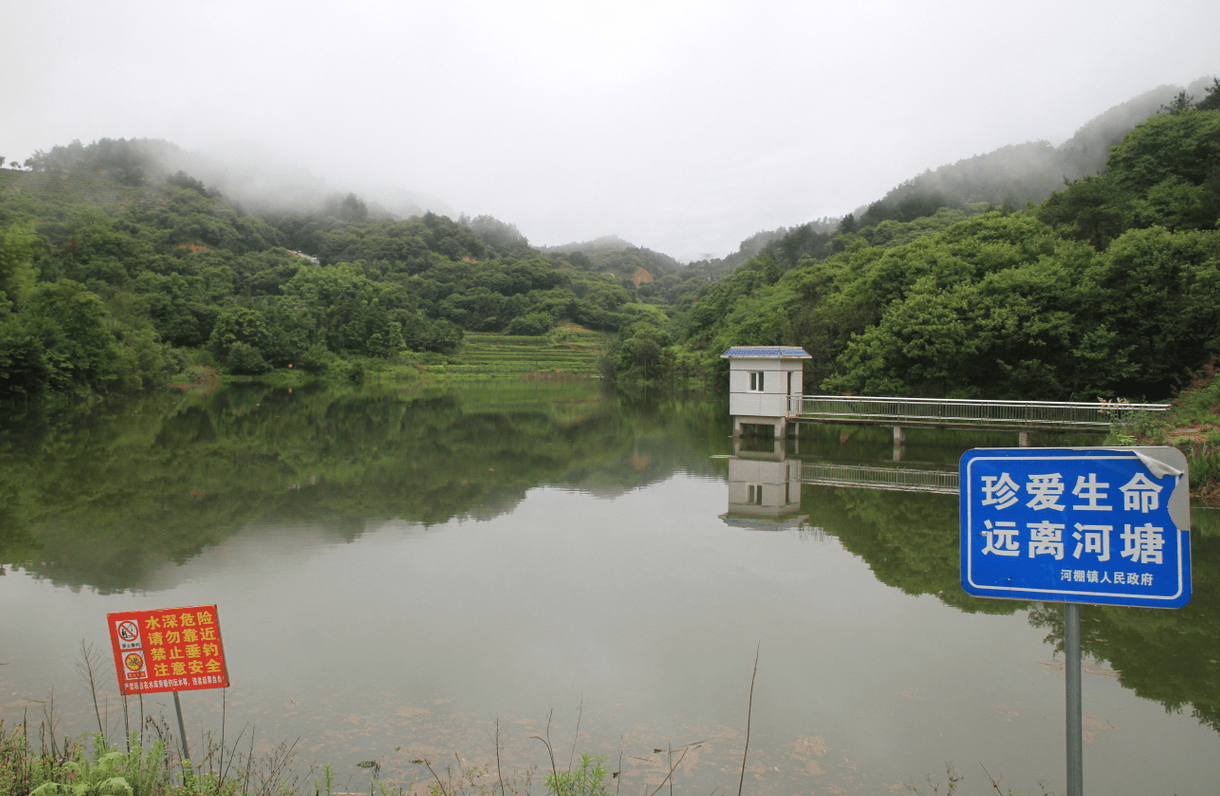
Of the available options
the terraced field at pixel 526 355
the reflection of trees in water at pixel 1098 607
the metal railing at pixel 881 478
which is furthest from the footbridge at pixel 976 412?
the terraced field at pixel 526 355

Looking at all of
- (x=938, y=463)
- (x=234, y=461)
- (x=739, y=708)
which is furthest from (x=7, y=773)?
(x=938, y=463)

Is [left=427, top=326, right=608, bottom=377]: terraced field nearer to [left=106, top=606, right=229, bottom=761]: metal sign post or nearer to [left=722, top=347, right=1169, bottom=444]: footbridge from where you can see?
[left=722, top=347, right=1169, bottom=444]: footbridge

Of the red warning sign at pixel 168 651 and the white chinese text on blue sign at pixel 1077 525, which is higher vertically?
the white chinese text on blue sign at pixel 1077 525

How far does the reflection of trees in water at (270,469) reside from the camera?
31.7 feet

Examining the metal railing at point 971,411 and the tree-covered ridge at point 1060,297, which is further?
the tree-covered ridge at point 1060,297

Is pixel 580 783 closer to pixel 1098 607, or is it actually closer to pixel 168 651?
pixel 168 651

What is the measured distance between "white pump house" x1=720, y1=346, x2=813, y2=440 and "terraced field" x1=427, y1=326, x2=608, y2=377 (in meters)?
40.7

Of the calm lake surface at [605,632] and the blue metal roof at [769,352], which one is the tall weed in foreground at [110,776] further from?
the blue metal roof at [769,352]

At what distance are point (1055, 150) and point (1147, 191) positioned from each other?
6907cm

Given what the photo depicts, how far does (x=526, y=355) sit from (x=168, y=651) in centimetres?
6233

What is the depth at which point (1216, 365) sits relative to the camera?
17.0m

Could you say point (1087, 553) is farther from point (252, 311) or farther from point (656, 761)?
point (252, 311)

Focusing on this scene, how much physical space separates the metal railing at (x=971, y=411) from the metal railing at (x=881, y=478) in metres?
2.77

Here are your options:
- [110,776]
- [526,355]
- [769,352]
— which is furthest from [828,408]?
[526,355]
